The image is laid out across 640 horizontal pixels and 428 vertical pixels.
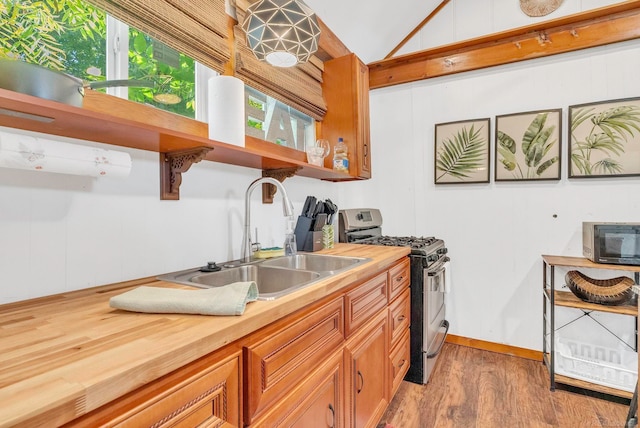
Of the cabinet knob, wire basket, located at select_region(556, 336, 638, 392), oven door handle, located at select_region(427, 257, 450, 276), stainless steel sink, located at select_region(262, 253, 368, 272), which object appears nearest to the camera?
the cabinet knob

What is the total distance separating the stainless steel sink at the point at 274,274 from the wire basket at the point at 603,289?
158 centimetres

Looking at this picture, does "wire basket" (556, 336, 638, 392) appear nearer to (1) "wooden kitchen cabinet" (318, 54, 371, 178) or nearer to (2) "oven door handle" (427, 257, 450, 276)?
(2) "oven door handle" (427, 257, 450, 276)

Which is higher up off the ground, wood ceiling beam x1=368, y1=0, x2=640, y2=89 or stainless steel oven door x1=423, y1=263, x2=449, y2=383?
wood ceiling beam x1=368, y1=0, x2=640, y2=89

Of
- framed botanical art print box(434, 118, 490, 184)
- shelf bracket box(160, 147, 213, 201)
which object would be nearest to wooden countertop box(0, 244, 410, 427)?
shelf bracket box(160, 147, 213, 201)

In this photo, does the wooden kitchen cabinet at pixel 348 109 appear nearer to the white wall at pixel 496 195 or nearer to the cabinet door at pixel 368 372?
the white wall at pixel 496 195

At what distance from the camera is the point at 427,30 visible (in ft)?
9.36

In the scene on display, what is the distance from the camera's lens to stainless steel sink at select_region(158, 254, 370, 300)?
1201mm

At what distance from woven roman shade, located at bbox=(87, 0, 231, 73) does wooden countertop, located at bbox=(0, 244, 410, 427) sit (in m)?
1.00

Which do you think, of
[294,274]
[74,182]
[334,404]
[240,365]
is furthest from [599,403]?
[74,182]

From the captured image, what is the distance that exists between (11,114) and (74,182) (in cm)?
29

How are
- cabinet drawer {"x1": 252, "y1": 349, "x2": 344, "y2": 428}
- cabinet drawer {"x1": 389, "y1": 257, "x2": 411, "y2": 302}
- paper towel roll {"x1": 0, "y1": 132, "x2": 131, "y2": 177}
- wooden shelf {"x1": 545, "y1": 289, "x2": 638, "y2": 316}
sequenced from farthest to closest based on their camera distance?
wooden shelf {"x1": 545, "y1": 289, "x2": 638, "y2": 316}
cabinet drawer {"x1": 389, "y1": 257, "x2": 411, "y2": 302}
cabinet drawer {"x1": 252, "y1": 349, "x2": 344, "y2": 428}
paper towel roll {"x1": 0, "y1": 132, "x2": 131, "y2": 177}

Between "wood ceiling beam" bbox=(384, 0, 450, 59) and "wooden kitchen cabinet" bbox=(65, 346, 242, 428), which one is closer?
"wooden kitchen cabinet" bbox=(65, 346, 242, 428)

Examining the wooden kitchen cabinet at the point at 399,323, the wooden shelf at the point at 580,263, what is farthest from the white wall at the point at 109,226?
the wooden shelf at the point at 580,263

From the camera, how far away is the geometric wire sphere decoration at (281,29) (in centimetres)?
123
